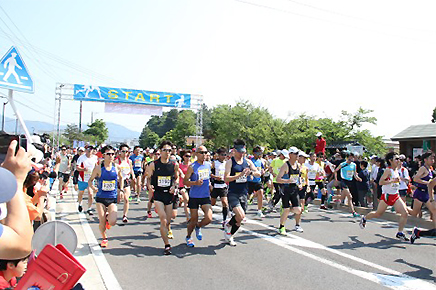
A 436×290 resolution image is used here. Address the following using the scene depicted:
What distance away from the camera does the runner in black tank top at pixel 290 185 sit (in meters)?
8.47

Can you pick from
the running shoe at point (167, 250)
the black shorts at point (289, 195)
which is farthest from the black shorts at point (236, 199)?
the running shoe at point (167, 250)

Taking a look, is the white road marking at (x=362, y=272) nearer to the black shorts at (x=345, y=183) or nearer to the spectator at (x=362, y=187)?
the black shorts at (x=345, y=183)

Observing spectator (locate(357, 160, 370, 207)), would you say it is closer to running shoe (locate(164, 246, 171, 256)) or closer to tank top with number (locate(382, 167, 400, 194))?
tank top with number (locate(382, 167, 400, 194))

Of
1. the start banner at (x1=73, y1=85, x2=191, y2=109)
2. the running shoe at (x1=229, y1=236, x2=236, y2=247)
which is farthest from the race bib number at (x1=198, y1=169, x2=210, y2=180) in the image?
the start banner at (x1=73, y1=85, x2=191, y2=109)

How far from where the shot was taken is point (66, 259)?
2.26 meters

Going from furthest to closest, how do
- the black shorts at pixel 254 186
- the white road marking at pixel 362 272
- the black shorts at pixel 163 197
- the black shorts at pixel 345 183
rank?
1. the black shorts at pixel 345 183
2. the black shorts at pixel 254 186
3. the black shorts at pixel 163 197
4. the white road marking at pixel 362 272

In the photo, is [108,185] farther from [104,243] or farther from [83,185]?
[83,185]

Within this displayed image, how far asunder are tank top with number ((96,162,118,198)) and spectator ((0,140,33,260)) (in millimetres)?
5592

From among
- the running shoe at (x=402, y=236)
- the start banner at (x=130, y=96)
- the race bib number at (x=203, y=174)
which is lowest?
the running shoe at (x=402, y=236)

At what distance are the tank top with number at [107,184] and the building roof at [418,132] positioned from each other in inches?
957

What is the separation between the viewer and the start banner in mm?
24625

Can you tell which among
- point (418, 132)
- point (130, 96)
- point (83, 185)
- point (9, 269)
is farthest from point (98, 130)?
point (9, 269)

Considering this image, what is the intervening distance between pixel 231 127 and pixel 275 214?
34.9 metres

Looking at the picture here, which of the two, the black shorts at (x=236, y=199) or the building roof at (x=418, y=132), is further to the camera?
the building roof at (x=418, y=132)
